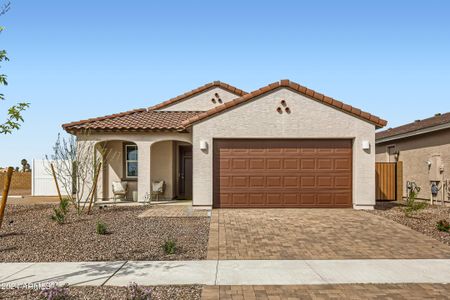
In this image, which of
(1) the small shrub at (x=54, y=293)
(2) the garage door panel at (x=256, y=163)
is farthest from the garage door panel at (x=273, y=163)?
(1) the small shrub at (x=54, y=293)

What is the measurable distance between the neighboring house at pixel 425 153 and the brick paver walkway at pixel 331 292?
13.3 metres

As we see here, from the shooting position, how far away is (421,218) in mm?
12805

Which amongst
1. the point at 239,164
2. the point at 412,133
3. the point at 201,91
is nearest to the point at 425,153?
the point at 412,133

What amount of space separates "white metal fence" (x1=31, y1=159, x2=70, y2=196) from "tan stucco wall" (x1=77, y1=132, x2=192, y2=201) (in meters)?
7.70

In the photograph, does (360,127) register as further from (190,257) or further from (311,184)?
(190,257)

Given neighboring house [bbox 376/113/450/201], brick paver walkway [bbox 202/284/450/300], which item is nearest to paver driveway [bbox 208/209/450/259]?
brick paver walkway [bbox 202/284/450/300]

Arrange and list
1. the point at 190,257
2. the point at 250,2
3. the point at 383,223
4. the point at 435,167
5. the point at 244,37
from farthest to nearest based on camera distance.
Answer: the point at 435,167, the point at 244,37, the point at 250,2, the point at 383,223, the point at 190,257

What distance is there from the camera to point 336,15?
14.1 m

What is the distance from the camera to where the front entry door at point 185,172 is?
1962cm

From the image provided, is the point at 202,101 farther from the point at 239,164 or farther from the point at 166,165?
the point at 239,164

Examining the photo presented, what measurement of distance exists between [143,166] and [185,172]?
3445 millimetres

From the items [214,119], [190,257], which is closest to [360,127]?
[214,119]

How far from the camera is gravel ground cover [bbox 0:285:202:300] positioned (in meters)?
5.52

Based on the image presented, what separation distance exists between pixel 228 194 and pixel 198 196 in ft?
3.87
